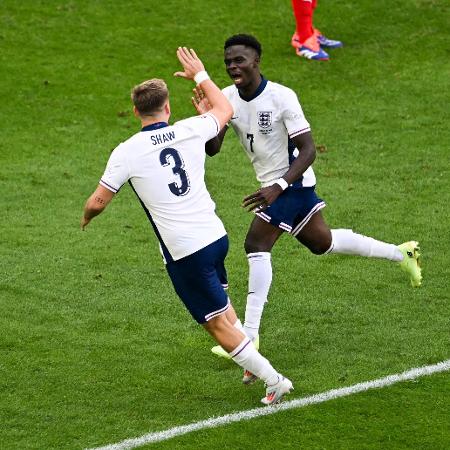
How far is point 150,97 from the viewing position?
24.0ft

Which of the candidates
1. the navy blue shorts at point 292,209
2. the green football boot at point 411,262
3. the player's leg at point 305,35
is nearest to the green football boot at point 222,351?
the navy blue shorts at point 292,209

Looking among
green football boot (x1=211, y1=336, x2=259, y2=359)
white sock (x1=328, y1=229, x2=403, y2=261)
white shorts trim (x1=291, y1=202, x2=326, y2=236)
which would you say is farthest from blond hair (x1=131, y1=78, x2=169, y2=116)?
white sock (x1=328, y1=229, x2=403, y2=261)

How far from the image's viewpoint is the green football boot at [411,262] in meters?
9.77

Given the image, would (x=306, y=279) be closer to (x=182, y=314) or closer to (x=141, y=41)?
(x=182, y=314)

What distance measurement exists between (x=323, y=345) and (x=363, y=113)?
6879mm

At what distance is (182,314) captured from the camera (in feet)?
31.8

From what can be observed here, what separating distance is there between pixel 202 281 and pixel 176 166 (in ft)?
2.58

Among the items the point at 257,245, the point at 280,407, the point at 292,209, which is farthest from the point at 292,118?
the point at 280,407

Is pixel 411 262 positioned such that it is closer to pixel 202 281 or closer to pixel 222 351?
pixel 222 351

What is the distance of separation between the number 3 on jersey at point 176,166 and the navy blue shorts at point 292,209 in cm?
141

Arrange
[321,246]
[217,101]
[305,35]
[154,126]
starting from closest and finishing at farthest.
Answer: [154,126], [217,101], [321,246], [305,35]

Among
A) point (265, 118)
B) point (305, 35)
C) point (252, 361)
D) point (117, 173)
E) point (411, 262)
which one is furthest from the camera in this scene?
point (305, 35)

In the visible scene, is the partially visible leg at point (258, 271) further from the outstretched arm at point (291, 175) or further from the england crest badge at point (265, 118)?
the england crest badge at point (265, 118)

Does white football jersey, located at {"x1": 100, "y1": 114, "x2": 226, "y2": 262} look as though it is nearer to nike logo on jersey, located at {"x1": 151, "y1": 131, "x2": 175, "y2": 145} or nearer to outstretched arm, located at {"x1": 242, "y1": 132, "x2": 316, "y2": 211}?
nike logo on jersey, located at {"x1": 151, "y1": 131, "x2": 175, "y2": 145}
